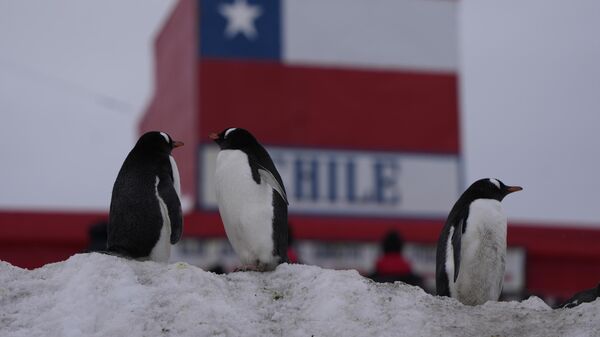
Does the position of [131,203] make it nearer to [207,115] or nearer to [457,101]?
[207,115]

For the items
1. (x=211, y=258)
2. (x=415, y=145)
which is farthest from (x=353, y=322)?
(x=415, y=145)

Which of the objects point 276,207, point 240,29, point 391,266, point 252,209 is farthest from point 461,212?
point 240,29

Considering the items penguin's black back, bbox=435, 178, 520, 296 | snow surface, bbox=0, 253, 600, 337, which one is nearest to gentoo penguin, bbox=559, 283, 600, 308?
snow surface, bbox=0, 253, 600, 337

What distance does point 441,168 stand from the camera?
1972cm

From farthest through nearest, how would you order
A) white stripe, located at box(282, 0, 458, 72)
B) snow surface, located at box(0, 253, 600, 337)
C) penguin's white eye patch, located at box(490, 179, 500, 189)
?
white stripe, located at box(282, 0, 458, 72) < penguin's white eye patch, located at box(490, 179, 500, 189) < snow surface, located at box(0, 253, 600, 337)

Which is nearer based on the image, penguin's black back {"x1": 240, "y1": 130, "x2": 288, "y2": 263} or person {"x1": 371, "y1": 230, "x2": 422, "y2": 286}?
penguin's black back {"x1": 240, "y1": 130, "x2": 288, "y2": 263}

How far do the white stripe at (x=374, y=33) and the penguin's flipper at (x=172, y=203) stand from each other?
14.6m

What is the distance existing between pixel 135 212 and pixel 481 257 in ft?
4.87

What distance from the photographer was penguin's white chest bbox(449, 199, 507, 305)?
488 centimetres

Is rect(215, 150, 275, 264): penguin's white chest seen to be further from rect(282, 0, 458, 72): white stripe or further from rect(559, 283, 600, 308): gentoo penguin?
rect(282, 0, 458, 72): white stripe

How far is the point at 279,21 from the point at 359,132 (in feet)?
7.67

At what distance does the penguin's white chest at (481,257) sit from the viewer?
4.88 m

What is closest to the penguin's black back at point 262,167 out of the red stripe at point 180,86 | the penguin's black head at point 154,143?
the penguin's black head at point 154,143

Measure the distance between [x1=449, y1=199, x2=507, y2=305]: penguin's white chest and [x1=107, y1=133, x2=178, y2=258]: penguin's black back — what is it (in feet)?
4.31
